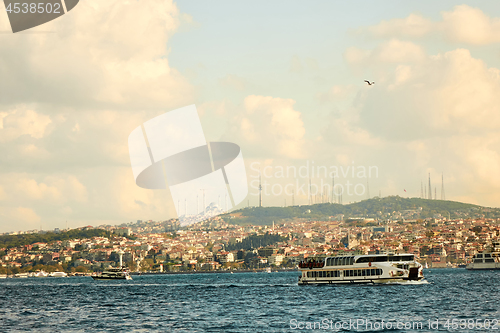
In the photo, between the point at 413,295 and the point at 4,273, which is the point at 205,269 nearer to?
the point at 4,273

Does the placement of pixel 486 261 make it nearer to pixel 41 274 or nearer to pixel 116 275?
pixel 116 275

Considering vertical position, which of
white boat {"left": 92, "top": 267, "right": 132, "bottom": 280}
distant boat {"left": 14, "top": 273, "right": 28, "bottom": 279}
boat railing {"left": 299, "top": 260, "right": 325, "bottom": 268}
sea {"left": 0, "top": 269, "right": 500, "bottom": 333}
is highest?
boat railing {"left": 299, "top": 260, "right": 325, "bottom": 268}

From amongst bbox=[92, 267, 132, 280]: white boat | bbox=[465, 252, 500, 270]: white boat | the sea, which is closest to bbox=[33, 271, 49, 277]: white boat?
bbox=[92, 267, 132, 280]: white boat

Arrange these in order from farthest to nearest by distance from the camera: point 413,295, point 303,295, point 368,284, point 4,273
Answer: point 4,273 → point 368,284 → point 303,295 → point 413,295

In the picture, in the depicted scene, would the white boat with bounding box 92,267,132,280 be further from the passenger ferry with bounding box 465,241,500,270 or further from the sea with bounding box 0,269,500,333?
the passenger ferry with bounding box 465,241,500,270

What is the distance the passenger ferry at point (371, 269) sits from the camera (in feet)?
215

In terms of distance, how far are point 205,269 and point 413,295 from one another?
149815 millimetres

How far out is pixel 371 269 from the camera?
66188 mm

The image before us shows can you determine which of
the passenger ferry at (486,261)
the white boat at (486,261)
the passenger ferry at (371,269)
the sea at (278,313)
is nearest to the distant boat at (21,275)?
the passenger ferry at (486,261)

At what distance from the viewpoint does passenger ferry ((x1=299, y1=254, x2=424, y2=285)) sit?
6556 centimetres

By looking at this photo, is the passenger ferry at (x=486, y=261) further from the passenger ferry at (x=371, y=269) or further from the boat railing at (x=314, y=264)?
the boat railing at (x=314, y=264)

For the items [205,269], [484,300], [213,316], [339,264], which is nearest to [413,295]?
[484,300]

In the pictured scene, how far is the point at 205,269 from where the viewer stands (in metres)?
198

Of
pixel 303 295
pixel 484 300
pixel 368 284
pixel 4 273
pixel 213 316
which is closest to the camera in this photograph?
pixel 213 316
